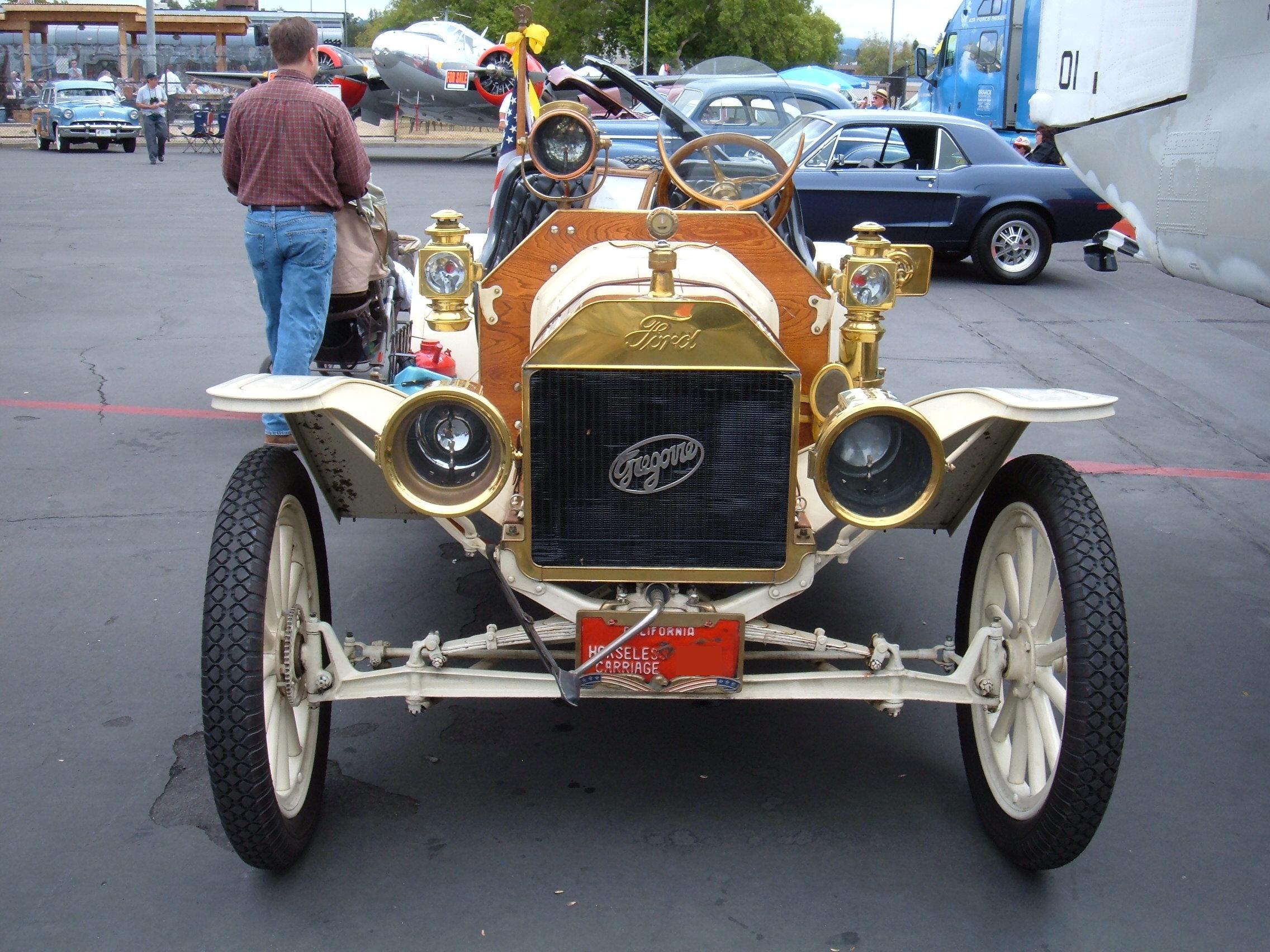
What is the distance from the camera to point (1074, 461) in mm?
6238

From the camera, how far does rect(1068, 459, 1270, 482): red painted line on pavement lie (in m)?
5.99

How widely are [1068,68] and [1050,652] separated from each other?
3.92 metres

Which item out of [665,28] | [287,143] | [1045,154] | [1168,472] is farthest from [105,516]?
[665,28]

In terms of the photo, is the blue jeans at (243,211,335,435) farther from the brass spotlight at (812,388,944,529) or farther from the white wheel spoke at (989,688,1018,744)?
the white wheel spoke at (989,688,1018,744)

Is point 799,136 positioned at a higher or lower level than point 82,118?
lower

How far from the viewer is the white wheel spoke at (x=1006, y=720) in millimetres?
3014

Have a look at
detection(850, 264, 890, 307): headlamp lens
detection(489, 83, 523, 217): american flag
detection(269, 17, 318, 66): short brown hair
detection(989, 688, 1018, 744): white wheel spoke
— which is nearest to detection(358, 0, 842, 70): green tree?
Answer: detection(489, 83, 523, 217): american flag

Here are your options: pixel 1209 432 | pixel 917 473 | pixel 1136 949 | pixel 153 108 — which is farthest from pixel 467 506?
pixel 153 108

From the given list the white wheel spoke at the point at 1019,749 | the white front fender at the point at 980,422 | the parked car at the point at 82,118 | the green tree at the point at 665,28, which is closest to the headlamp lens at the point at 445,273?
the white front fender at the point at 980,422

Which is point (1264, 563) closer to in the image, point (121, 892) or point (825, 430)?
point (825, 430)

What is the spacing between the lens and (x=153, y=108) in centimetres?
2364

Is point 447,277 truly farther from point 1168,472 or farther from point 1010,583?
point 1168,472

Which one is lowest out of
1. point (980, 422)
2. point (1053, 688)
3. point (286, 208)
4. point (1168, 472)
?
point (1168, 472)

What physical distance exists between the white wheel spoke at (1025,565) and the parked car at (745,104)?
39.3 feet
